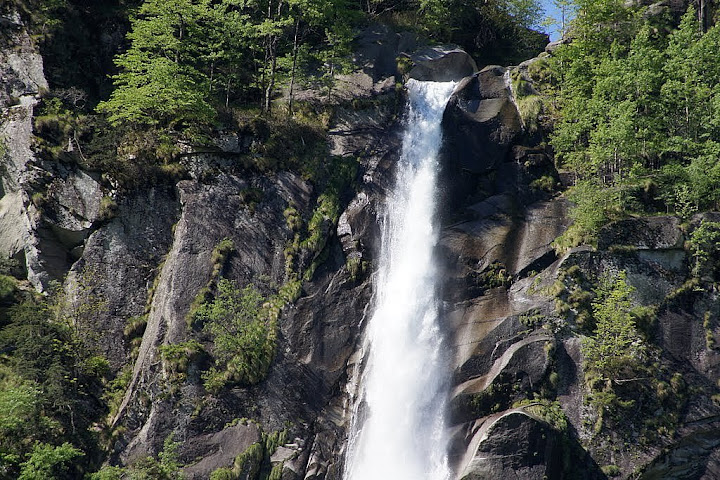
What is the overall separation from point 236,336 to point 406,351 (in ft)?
20.0

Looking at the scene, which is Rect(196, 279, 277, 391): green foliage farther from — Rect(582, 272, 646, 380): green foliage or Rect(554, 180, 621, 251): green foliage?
Rect(554, 180, 621, 251): green foliage

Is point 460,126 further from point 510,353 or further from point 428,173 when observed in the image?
point 510,353

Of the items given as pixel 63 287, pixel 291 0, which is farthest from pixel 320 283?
pixel 291 0

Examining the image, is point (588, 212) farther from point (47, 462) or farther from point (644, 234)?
point (47, 462)

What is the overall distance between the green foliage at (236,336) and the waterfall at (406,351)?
365 cm

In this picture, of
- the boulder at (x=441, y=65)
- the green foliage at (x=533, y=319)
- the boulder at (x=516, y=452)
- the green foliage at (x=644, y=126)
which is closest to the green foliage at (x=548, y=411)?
the boulder at (x=516, y=452)

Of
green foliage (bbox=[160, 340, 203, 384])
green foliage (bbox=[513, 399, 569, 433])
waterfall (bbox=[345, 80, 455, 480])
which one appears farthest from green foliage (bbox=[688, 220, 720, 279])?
green foliage (bbox=[160, 340, 203, 384])

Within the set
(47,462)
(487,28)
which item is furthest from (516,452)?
(487,28)

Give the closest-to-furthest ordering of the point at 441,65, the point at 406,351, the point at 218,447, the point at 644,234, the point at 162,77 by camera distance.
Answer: the point at 218,447, the point at 644,234, the point at 406,351, the point at 162,77, the point at 441,65

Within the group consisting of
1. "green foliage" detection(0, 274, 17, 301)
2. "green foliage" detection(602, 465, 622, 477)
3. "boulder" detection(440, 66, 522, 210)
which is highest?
"boulder" detection(440, 66, 522, 210)

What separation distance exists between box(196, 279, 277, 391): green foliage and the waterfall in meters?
3.65

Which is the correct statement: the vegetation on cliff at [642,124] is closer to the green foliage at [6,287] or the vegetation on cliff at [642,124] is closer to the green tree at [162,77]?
the green tree at [162,77]

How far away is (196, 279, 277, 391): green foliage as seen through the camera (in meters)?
20.5

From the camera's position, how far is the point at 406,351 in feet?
71.7
